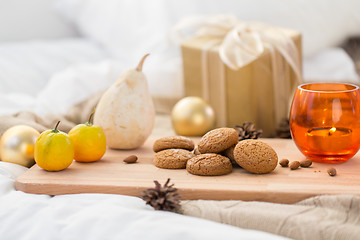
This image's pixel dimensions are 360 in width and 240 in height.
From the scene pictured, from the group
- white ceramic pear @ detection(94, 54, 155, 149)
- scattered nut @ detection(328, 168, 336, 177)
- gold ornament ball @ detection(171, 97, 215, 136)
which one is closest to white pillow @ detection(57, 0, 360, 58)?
gold ornament ball @ detection(171, 97, 215, 136)

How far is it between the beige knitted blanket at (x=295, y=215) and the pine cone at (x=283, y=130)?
1.31ft

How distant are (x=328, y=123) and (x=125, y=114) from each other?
1.19ft

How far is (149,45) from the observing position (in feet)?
5.05

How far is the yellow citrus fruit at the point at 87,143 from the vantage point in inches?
32.0

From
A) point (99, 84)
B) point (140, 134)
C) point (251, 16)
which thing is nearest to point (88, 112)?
point (99, 84)

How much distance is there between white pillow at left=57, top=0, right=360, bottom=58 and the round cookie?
2.54 ft

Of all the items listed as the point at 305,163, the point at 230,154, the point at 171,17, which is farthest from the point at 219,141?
the point at 171,17

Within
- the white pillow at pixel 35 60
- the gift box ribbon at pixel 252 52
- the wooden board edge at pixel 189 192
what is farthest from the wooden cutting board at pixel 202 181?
the white pillow at pixel 35 60

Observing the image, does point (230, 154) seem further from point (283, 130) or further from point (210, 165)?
point (283, 130)

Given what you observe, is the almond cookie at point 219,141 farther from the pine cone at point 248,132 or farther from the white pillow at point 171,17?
the white pillow at point 171,17

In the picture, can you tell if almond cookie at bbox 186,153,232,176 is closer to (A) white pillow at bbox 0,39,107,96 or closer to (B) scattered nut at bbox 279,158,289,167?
(B) scattered nut at bbox 279,158,289,167

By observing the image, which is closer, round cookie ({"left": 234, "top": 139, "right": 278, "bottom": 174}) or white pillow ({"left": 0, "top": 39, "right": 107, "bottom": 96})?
round cookie ({"left": 234, "top": 139, "right": 278, "bottom": 174})

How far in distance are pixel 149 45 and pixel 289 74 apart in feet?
1.77

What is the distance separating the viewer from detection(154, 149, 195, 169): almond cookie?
0.78 m
